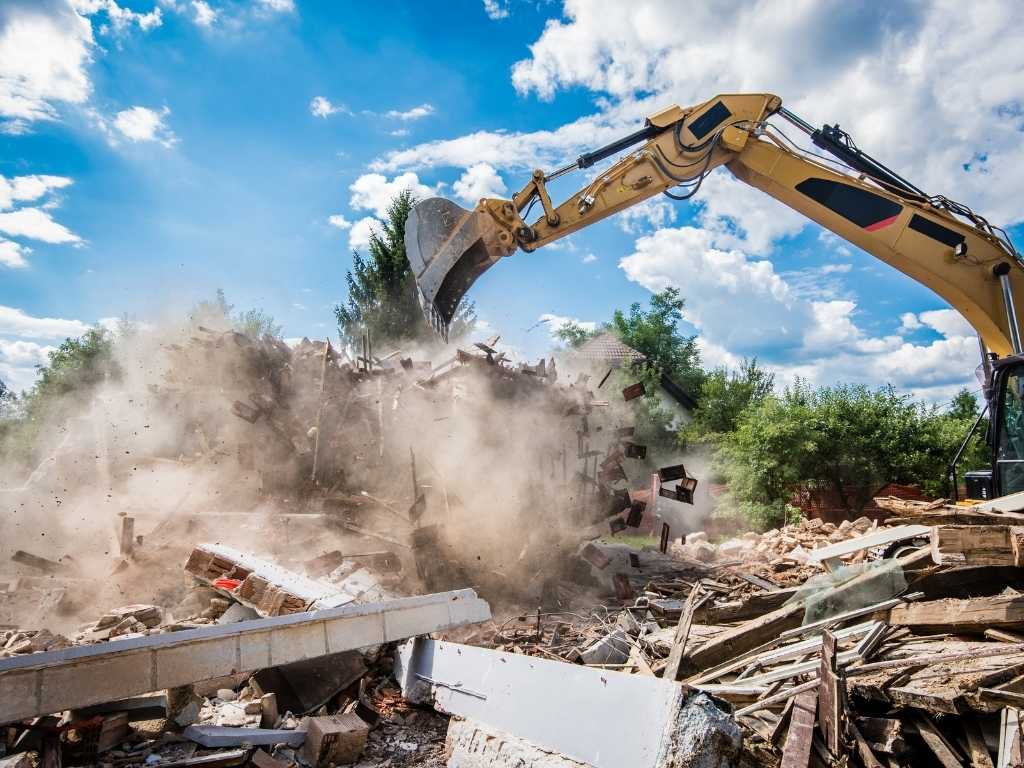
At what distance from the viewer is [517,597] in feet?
28.1

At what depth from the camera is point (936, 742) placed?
3209 mm

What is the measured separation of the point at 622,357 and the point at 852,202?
74.1 ft

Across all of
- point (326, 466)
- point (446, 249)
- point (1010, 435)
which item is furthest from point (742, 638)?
point (326, 466)

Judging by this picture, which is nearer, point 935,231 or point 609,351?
point 935,231

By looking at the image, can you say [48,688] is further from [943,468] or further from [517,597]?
[943,468]

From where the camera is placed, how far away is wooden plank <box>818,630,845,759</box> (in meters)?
3.15

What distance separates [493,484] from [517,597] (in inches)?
70.2

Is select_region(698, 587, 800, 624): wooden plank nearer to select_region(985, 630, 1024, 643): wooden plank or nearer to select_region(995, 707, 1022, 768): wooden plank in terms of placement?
select_region(985, 630, 1024, 643): wooden plank

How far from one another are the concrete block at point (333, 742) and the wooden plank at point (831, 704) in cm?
282

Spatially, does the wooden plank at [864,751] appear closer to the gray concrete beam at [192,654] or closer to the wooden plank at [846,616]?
the wooden plank at [846,616]

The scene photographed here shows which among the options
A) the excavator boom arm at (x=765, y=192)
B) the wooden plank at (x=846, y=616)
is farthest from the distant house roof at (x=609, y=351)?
the wooden plank at (x=846, y=616)

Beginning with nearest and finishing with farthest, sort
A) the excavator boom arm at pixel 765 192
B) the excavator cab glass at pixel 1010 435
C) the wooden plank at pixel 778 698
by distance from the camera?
the wooden plank at pixel 778 698 → the excavator cab glass at pixel 1010 435 → the excavator boom arm at pixel 765 192

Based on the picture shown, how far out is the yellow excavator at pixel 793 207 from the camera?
704 cm

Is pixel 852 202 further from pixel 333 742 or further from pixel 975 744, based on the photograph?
pixel 333 742
